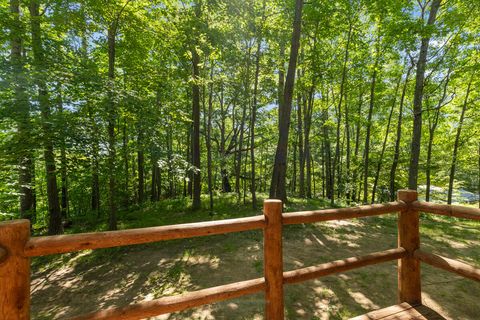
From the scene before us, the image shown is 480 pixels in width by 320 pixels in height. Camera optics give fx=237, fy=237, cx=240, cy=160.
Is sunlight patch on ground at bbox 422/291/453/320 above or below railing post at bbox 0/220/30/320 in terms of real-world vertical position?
below

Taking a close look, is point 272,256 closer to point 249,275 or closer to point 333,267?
point 333,267

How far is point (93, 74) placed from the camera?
5754 millimetres

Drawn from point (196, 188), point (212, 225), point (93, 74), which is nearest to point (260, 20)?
point (93, 74)

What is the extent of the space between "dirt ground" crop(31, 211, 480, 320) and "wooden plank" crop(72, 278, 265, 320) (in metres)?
1.71

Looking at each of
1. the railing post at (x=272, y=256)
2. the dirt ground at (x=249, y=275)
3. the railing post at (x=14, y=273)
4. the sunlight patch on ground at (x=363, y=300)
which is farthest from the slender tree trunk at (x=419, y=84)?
the railing post at (x=14, y=273)

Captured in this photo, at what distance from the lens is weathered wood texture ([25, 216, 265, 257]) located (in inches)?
63.3

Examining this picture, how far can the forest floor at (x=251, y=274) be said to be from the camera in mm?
3621

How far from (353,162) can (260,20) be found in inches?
472

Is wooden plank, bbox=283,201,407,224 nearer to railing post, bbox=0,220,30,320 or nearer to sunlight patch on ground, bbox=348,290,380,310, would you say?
sunlight patch on ground, bbox=348,290,380,310

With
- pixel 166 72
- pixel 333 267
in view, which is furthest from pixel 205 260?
pixel 166 72

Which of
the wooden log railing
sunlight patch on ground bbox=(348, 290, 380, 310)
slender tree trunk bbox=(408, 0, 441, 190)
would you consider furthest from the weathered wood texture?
slender tree trunk bbox=(408, 0, 441, 190)

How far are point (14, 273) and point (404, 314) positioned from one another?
3509 millimetres

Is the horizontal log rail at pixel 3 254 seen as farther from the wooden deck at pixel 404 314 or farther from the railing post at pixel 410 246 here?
the railing post at pixel 410 246

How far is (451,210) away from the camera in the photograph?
2.40 meters
